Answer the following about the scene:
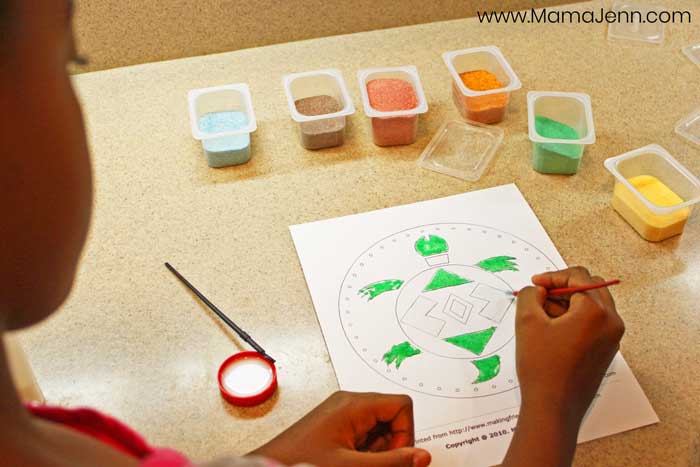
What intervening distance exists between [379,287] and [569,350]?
239 mm

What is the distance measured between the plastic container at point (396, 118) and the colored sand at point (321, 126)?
0.15 feet

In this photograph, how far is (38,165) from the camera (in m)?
0.42

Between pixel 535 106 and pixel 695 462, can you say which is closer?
pixel 695 462

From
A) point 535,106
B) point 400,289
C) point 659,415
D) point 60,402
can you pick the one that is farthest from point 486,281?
point 60,402

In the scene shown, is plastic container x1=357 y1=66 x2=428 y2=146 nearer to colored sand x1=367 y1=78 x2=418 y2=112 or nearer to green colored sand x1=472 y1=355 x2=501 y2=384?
colored sand x1=367 y1=78 x2=418 y2=112

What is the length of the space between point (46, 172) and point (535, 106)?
2.76ft

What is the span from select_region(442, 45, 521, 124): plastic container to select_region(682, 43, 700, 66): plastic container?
1.02ft

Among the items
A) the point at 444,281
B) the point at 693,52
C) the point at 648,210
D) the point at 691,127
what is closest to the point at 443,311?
the point at 444,281

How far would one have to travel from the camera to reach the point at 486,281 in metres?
0.91

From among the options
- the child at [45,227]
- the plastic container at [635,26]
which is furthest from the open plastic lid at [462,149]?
the child at [45,227]

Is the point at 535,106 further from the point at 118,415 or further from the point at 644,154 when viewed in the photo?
the point at 118,415

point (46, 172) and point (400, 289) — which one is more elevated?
point (46, 172)

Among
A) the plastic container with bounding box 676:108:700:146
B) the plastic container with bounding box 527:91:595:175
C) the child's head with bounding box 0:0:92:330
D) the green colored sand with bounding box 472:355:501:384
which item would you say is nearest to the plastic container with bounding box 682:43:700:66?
the plastic container with bounding box 676:108:700:146

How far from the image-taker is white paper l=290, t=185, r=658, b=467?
780mm
